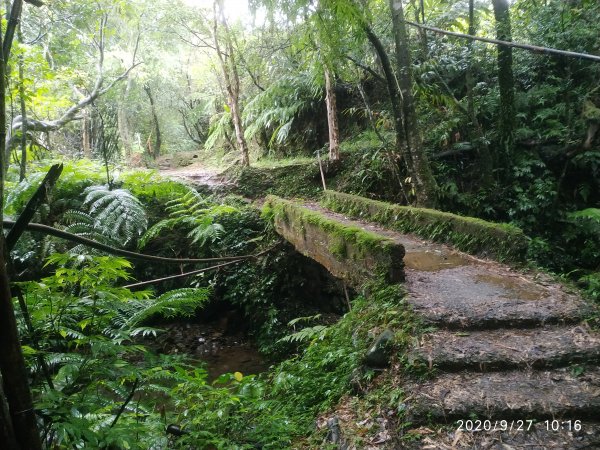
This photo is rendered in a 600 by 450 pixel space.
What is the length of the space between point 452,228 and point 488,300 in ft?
5.91

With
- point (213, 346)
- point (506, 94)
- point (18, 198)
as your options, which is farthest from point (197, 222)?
point (506, 94)

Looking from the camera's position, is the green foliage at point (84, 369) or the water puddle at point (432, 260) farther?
the water puddle at point (432, 260)

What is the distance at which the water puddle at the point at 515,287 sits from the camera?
140 inches

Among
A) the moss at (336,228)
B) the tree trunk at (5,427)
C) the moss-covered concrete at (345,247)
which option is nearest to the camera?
the tree trunk at (5,427)

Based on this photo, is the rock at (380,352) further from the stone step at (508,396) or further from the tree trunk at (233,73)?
the tree trunk at (233,73)

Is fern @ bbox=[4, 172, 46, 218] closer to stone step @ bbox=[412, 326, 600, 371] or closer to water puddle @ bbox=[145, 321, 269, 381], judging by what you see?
water puddle @ bbox=[145, 321, 269, 381]

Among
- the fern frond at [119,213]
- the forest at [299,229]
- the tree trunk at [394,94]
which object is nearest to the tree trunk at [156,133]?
the forest at [299,229]

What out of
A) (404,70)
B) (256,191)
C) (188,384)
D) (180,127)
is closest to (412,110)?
(404,70)

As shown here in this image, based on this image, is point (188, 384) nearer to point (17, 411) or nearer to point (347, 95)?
point (17, 411)

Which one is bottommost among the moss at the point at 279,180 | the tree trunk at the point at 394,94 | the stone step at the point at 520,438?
the stone step at the point at 520,438

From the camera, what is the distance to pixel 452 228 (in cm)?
515

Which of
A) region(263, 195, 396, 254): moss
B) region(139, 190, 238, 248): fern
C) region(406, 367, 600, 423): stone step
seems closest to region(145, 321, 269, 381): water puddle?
region(139, 190, 238, 248): fern

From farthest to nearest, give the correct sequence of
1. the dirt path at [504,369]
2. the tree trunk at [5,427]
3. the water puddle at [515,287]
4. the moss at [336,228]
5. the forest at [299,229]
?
1. the moss at [336,228]
2. the water puddle at [515,287]
3. the dirt path at [504,369]
4. the forest at [299,229]
5. the tree trunk at [5,427]

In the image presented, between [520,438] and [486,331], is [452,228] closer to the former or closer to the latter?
[486,331]
